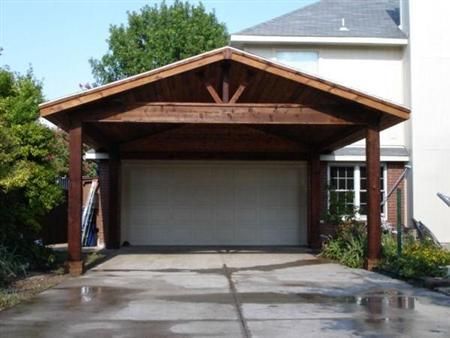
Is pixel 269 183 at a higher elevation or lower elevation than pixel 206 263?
higher

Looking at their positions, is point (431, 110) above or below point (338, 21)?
below

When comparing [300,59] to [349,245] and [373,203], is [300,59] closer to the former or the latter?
[349,245]

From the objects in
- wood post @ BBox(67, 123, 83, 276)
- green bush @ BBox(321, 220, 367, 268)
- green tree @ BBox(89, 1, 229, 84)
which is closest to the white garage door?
green bush @ BBox(321, 220, 367, 268)

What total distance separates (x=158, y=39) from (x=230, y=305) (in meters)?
27.8

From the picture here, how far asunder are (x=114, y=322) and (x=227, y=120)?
619 centimetres

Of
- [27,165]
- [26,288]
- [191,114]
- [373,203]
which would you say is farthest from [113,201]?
[373,203]

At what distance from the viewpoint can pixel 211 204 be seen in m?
20.1

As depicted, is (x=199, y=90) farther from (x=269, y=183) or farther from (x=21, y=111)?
(x=269, y=183)

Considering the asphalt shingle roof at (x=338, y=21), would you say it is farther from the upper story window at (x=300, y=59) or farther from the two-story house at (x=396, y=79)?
the upper story window at (x=300, y=59)

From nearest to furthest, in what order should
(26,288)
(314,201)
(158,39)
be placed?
1. (26,288)
2. (314,201)
3. (158,39)

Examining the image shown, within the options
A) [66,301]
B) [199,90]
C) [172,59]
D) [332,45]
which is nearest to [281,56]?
[332,45]

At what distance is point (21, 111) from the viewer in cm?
1384

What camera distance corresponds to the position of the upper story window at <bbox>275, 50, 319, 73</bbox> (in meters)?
20.2

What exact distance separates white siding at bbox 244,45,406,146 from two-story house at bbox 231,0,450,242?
0.03 metres
